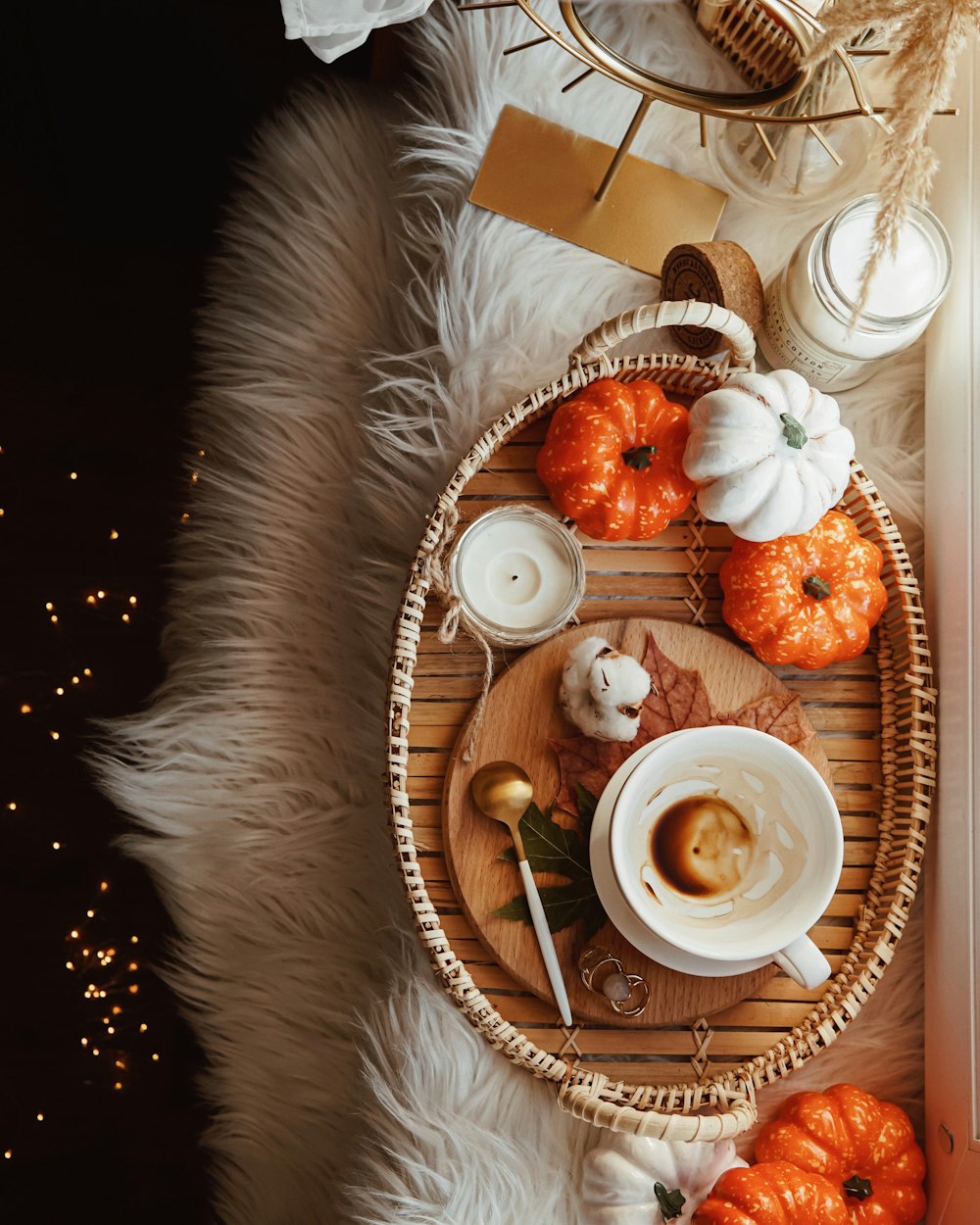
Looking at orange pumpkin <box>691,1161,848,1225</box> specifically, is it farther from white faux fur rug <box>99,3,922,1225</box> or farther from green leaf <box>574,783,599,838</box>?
green leaf <box>574,783,599,838</box>

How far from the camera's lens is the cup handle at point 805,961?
697 mm

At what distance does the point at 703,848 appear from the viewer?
0.74 metres

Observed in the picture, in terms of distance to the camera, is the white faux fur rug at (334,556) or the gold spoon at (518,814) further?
the white faux fur rug at (334,556)

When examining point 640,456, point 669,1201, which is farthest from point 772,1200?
point 640,456

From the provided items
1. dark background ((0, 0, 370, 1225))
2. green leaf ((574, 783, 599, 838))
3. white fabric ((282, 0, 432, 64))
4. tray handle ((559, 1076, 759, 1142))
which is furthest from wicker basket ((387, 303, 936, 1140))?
dark background ((0, 0, 370, 1225))

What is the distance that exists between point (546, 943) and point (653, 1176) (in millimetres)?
198

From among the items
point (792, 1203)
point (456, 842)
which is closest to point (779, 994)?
point (792, 1203)

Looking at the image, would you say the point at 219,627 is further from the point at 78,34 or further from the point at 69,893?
the point at 78,34

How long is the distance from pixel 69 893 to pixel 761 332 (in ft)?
3.16

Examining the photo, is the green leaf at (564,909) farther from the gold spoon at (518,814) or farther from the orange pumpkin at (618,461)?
the orange pumpkin at (618,461)

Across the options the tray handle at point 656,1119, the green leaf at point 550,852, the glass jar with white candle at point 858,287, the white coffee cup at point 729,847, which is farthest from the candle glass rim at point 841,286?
the tray handle at point 656,1119

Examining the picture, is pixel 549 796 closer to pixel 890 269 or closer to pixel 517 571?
pixel 517 571

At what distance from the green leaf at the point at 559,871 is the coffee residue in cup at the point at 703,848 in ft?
0.20

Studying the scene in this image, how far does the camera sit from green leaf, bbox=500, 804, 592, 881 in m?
0.77
